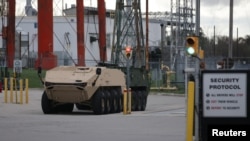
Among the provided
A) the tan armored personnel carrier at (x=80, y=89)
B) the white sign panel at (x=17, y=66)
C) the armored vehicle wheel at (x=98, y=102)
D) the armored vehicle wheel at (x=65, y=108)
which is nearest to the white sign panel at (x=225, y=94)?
the tan armored personnel carrier at (x=80, y=89)

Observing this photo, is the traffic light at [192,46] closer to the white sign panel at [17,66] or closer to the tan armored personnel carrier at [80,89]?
the tan armored personnel carrier at [80,89]

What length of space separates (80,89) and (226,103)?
1529 cm

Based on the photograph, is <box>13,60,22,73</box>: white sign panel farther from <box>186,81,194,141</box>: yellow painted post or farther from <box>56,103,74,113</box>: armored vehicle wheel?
<box>186,81,194,141</box>: yellow painted post

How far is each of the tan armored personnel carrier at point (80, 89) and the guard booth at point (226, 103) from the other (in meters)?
15.0

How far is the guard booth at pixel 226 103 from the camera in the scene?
548 inches

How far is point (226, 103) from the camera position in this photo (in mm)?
13977

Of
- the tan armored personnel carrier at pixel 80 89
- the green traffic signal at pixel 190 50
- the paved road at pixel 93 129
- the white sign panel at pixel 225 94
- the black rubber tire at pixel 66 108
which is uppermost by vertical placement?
the green traffic signal at pixel 190 50

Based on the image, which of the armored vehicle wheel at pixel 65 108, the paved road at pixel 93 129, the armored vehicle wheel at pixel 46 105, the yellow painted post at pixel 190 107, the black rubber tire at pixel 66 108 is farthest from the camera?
the black rubber tire at pixel 66 108

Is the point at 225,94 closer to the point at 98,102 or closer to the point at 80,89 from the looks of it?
the point at 80,89

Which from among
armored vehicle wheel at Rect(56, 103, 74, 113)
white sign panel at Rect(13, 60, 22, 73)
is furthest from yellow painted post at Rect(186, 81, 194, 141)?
white sign panel at Rect(13, 60, 22, 73)

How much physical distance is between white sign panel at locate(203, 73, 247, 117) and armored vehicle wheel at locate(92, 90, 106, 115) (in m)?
15.6

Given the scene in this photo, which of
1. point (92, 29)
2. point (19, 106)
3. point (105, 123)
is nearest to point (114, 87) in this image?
point (19, 106)

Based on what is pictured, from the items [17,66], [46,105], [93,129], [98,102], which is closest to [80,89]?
[98,102]

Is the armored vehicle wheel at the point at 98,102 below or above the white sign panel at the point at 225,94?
below
